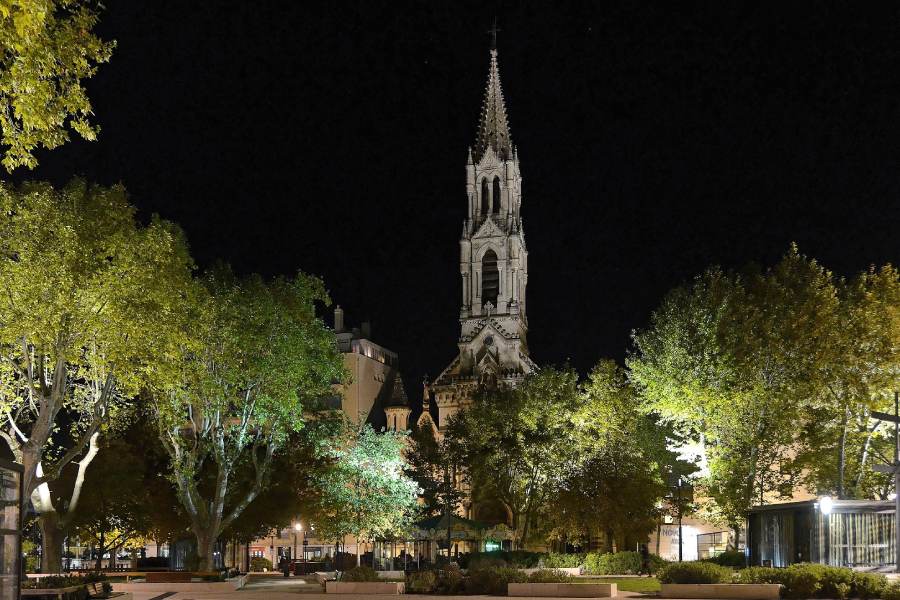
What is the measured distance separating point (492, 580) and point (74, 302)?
49.3 feet

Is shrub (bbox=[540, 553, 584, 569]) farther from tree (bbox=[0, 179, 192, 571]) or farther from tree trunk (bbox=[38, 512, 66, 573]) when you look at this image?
tree trunk (bbox=[38, 512, 66, 573])

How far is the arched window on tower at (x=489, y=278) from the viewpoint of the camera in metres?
106

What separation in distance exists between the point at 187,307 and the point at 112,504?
1999cm

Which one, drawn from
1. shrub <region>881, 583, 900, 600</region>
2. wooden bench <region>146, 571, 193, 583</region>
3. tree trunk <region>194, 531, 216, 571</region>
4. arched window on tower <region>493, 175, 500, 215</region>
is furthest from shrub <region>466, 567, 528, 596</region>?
arched window on tower <region>493, 175, 500, 215</region>

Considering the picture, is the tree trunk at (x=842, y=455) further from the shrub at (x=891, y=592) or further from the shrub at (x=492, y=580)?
the shrub at (x=492, y=580)

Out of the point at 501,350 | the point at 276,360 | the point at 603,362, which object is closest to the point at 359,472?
the point at 276,360

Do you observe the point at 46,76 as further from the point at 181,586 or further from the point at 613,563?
the point at 613,563

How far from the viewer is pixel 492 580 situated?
98.4 ft

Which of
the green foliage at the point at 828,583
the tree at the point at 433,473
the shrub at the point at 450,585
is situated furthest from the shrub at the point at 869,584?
the tree at the point at 433,473

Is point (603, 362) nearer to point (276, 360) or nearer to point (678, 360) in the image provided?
point (678, 360)

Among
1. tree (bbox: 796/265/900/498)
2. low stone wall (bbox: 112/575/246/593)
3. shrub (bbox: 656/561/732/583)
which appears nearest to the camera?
shrub (bbox: 656/561/732/583)

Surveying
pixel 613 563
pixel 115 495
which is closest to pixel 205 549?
pixel 115 495

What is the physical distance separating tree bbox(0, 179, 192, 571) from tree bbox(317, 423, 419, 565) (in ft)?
54.3

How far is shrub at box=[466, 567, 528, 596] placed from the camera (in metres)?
29.7
